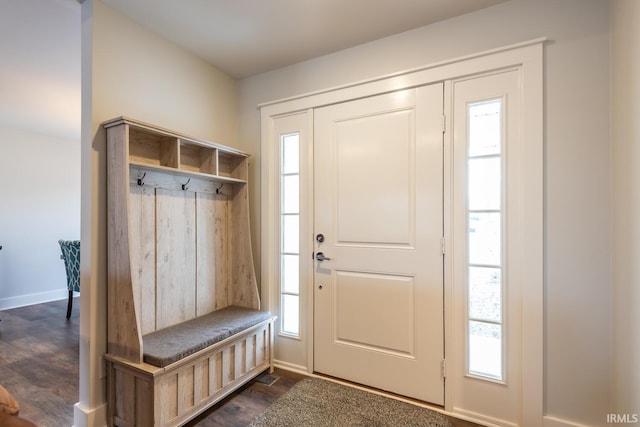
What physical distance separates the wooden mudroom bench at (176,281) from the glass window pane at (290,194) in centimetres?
35

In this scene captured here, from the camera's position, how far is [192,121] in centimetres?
248

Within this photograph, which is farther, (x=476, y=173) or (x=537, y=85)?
(x=476, y=173)

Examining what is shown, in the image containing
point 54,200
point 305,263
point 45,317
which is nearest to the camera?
point 305,263

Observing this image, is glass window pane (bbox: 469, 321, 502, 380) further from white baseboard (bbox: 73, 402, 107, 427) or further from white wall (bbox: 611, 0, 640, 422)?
white baseboard (bbox: 73, 402, 107, 427)

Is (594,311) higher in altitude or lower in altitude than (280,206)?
lower

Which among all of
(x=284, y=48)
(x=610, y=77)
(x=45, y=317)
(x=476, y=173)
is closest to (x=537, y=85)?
(x=610, y=77)

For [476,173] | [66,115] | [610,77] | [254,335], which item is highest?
[66,115]

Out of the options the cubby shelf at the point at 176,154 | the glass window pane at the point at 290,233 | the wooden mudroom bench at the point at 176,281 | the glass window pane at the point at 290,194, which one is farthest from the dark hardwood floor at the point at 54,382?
the cubby shelf at the point at 176,154

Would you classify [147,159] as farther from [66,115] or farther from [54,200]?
[54,200]

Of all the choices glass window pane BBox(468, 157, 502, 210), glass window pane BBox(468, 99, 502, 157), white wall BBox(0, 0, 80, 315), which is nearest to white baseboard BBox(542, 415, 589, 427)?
glass window pane BBox(468, 157, 502, 210)

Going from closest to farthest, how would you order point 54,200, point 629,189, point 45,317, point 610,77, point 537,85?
point 629,189
point 610,77
point 537,85
point 45,317
point 54,200

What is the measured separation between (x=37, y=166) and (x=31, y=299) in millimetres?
2039

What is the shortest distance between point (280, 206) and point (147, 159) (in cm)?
107

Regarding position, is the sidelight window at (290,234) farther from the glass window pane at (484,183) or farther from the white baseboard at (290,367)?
the glass window pane at (484,183)
